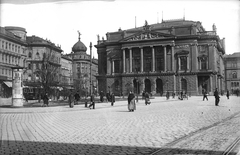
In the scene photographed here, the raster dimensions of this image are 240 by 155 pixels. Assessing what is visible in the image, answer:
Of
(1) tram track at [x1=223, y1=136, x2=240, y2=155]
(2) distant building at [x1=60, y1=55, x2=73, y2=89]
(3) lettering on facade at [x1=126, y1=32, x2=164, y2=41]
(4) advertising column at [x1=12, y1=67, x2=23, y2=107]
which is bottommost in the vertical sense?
(1) tram track at [x1=223, y1=136, x2=240, y2=155]

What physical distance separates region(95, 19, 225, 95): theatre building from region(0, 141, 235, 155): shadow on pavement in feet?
211

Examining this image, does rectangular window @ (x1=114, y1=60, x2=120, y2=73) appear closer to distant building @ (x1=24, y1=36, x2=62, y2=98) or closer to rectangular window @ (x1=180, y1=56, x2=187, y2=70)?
rectangular window @ (x1=180, y1=56, x2=187, y2=70)

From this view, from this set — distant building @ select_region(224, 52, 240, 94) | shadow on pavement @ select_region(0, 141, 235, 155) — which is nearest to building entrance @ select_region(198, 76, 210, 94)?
distant building @ select_region(224, 52, 240, 94)

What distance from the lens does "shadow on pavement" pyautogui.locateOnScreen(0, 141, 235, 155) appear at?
7559 millimetres

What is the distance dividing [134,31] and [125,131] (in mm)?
72262

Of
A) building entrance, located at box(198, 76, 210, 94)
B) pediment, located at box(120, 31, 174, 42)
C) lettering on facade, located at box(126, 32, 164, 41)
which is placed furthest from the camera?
lettering on facade, located at box(126, 32, 164, 41)

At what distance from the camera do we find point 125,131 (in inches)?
443

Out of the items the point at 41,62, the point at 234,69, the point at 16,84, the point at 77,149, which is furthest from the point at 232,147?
the point at 41,62

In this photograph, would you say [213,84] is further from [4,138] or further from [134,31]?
[4,138]

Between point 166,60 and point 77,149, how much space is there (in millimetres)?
71128

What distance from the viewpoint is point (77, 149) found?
26.3 ft

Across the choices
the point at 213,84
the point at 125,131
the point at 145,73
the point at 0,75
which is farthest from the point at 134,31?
the point at 125,131

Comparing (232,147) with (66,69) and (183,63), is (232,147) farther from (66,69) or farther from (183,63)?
(183,63)

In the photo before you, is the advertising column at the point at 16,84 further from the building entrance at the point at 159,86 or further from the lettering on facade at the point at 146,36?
the lettering on facade at the point at 146,36
